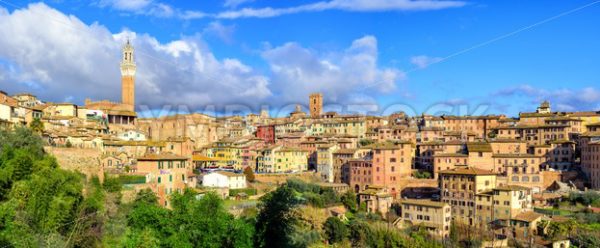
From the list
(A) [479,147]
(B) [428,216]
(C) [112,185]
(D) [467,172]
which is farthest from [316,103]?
(C) [112,185]

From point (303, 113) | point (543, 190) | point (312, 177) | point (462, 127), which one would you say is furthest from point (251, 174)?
point (303, 113)

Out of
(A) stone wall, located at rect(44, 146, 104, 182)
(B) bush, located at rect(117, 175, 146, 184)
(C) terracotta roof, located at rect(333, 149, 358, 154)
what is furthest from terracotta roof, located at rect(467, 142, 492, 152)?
(A) stone wall, located at rect(44, 146, 104, 182)

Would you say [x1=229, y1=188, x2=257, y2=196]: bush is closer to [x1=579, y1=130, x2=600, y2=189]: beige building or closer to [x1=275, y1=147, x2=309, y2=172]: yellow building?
[x1=275, y1=147, x2=309, y2=172]: yellow building

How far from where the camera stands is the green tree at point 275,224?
18938mm

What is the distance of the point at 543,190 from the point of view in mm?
38969

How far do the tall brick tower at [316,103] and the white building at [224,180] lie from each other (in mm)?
36112

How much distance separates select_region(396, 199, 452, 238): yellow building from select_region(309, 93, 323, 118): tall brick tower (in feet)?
129

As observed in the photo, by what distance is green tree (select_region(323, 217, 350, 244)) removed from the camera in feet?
105

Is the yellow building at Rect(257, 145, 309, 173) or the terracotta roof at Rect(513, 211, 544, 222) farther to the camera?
the yellow building at Rect(257, 145, 309, 173)

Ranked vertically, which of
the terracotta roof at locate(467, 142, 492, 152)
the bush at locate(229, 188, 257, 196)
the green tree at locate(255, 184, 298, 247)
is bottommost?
the bush at locate(229, 188, 257, 196)

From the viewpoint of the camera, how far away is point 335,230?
3228 centimetres

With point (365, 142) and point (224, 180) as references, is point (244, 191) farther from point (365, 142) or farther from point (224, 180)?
point (365, 142)

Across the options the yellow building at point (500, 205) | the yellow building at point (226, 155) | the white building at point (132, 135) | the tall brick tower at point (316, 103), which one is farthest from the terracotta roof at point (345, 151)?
the tall brick tower at point (316, 103)

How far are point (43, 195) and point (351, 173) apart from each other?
26069mm
